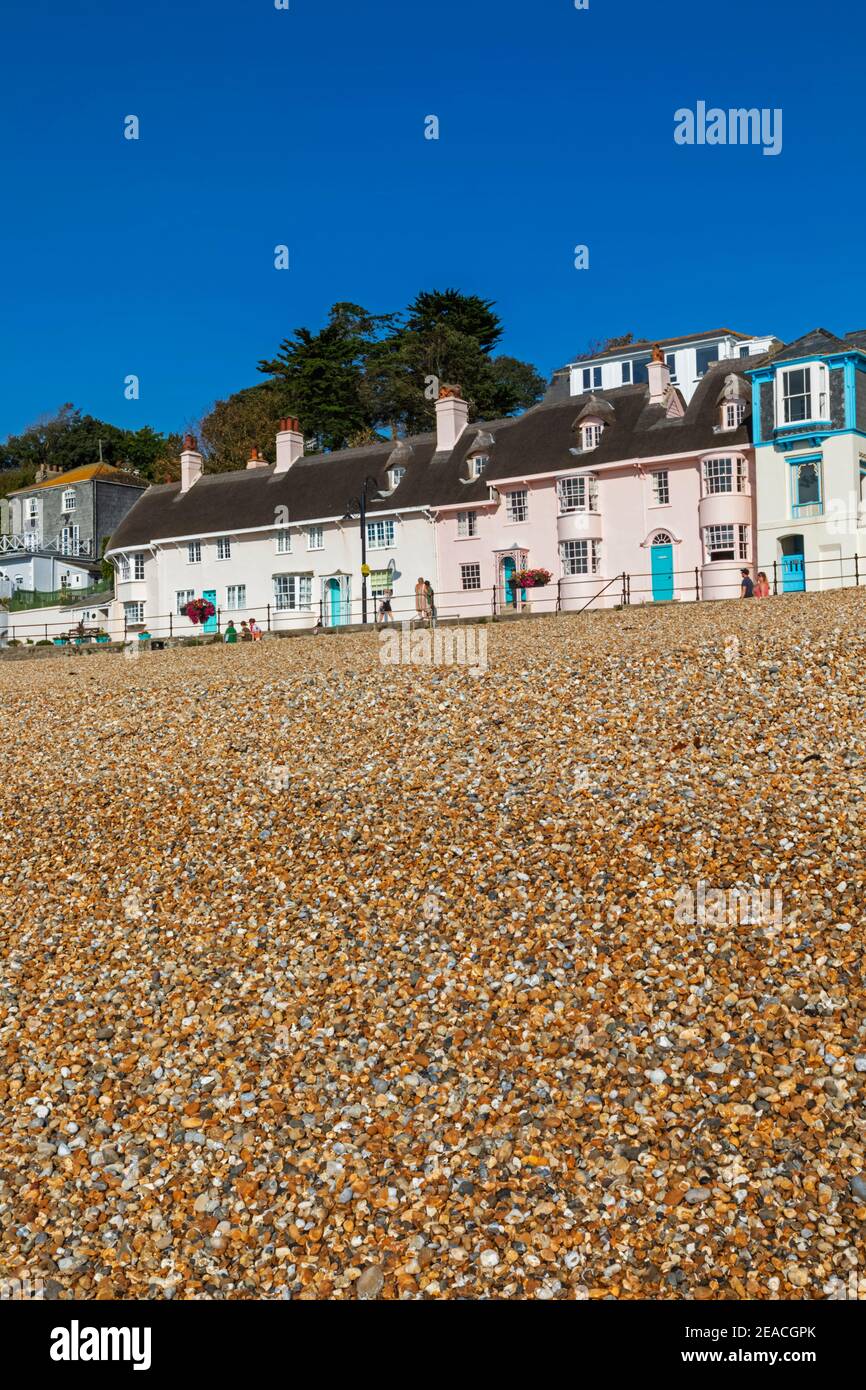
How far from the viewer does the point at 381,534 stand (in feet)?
136

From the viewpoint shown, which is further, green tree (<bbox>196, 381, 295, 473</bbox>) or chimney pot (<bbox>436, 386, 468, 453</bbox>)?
green tree (<bbox>196, 381, 295, 473</bbox>)

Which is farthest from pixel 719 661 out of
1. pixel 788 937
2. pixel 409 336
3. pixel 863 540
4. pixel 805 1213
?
pixel 409 336

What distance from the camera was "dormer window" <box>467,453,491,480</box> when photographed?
133 feet

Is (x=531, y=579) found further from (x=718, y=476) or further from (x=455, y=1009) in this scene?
(x=455, y=1009)

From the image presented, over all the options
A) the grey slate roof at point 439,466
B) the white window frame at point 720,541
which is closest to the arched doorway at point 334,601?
the grey slate roof at point 439,466

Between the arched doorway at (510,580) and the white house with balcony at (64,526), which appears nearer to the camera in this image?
the arched doorway at (510,580)

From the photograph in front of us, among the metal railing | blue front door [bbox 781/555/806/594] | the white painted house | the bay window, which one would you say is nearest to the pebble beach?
the metal railing

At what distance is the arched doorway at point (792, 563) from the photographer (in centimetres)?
3300

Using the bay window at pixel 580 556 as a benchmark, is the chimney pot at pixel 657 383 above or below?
above

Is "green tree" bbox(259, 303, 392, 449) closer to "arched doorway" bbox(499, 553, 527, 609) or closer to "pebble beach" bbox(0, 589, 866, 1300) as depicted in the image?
"arched doorway" bbox(499, 553, 527, 609)

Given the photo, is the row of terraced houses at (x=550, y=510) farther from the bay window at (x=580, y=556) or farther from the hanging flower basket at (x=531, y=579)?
the hanging flower basket at (x=531, y=579)

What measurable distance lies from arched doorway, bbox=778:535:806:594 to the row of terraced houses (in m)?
0.04

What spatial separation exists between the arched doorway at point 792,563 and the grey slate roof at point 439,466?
341 centimetres

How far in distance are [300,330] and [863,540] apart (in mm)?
41523
